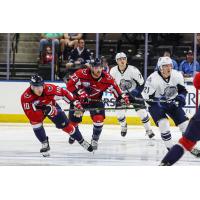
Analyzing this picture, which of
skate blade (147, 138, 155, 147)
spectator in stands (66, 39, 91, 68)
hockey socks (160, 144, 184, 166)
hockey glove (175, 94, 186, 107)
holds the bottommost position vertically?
skate blade (147, 138, 155, 147)

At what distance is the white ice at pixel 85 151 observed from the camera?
20.4 feet

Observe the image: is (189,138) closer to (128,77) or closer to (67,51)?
(128,77)

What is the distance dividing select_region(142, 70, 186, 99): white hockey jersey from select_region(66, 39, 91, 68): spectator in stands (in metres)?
1.06

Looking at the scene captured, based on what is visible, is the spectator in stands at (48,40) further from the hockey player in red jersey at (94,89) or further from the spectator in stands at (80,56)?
the hockey player in red jersey at (94,89)

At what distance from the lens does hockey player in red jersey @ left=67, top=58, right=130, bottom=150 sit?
668 centimetres

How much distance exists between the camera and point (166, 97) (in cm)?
638

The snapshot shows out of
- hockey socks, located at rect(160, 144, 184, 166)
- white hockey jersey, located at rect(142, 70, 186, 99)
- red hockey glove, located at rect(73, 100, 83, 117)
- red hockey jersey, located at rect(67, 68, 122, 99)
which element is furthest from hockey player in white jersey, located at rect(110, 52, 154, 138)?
hockey socks, located at rect(160, 144, 184, 166)

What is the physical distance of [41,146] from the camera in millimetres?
6836

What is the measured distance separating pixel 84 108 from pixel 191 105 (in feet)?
6.70

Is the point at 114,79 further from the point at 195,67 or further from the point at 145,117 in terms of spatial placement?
the point at 195,67

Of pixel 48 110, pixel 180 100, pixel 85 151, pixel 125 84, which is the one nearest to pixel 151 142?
pixel 125 84

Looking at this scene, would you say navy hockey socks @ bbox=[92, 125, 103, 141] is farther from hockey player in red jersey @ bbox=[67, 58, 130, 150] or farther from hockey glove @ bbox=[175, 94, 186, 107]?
hockey glove @ bbox=[175, 94, 186, 107]

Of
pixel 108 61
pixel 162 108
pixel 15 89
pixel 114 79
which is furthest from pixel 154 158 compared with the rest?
pixel 15 89

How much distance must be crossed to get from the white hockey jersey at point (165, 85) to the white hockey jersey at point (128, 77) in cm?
93
